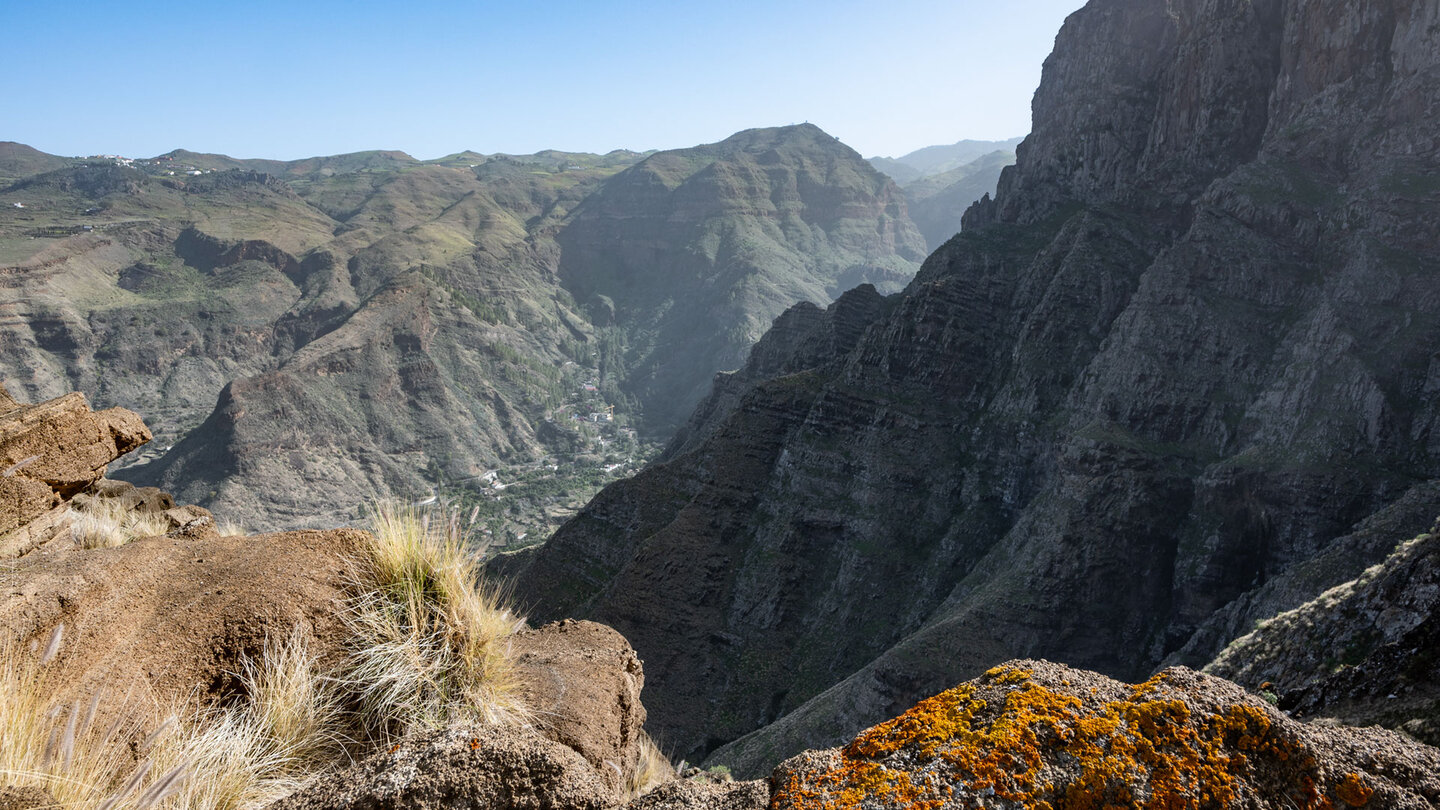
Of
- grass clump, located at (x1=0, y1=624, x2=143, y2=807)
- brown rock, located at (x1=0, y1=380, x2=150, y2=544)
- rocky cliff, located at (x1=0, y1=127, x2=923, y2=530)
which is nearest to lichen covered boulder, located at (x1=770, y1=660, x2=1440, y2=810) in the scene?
grass clump, located at (x1=0, y1=624, x2=143, y2=807)

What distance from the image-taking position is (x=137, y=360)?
14512 cm

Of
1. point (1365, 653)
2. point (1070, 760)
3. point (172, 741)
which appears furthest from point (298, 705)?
point (1365, 653)

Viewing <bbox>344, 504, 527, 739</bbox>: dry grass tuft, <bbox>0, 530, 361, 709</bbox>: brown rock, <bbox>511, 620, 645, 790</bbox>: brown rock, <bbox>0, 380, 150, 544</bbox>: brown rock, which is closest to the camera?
<bbox>0, 530, 361, 709</bbox>: brown rock

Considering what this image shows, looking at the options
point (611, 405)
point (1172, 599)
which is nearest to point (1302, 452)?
point (1172, 599)

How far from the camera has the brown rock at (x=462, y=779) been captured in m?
4.48

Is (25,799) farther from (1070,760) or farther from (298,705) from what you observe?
(1070,760)

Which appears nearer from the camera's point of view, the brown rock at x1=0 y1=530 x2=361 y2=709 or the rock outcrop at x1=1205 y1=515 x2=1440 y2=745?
the brown rock at x1=0 y1=530 x2=361 y2=709

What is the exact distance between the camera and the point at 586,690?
7.88 meters

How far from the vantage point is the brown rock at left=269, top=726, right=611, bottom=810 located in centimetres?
448

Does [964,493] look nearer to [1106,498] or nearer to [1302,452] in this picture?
[1106,498]

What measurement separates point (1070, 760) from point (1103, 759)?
197 mm

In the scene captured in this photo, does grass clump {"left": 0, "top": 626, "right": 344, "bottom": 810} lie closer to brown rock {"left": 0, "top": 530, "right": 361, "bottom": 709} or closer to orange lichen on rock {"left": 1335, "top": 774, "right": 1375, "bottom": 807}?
brown rock {"left": 0, "top": 530, "right": 361, "bottom": 709}

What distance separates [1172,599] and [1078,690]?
157ft

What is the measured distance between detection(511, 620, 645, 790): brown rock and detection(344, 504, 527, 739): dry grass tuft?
405 millimetres
